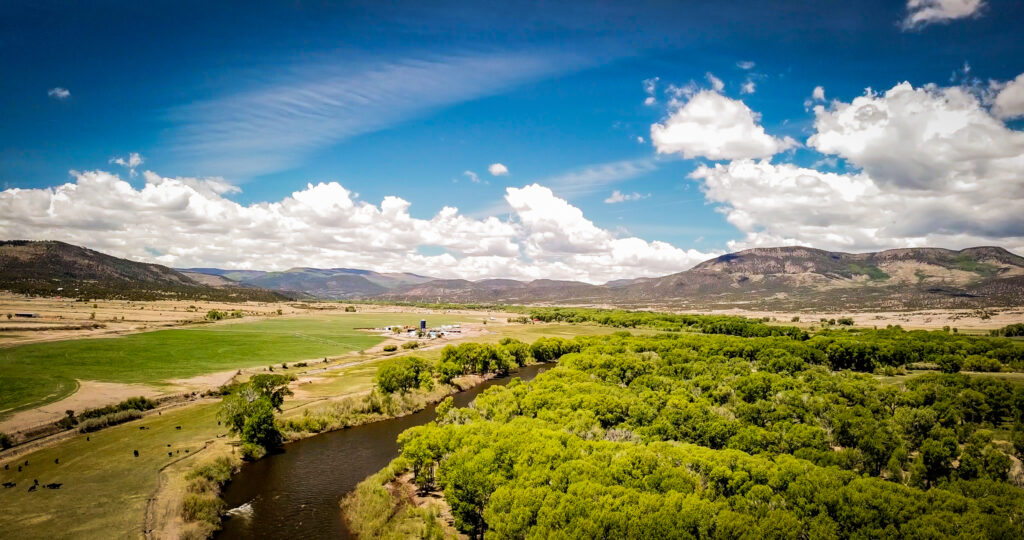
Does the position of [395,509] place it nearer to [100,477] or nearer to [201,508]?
[201,508]

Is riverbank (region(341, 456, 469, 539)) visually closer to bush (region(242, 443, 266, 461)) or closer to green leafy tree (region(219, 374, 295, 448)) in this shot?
bush (region(242, 443, 266, 461))

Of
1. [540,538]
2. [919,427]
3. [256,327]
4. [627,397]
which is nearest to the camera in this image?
[540,538]

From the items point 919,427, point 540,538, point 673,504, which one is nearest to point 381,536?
point 540,538

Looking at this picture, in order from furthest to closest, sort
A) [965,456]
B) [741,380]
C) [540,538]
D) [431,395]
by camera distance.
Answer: [431,395], [741,380], [965,456], [540,538]

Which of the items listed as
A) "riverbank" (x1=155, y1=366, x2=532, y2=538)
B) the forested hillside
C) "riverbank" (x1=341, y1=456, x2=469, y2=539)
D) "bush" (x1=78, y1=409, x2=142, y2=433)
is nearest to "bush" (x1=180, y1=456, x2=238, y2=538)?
"riverbank" (x1=155, y1=366, x2=532, y2=538)

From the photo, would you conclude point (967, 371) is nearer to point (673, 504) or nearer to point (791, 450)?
point (791, 450)

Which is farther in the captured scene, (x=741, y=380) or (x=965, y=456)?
(x=741, y=380)

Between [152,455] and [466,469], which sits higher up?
[466,469]

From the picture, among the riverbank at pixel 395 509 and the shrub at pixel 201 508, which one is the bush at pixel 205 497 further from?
the riverbank at pixel 395 509
